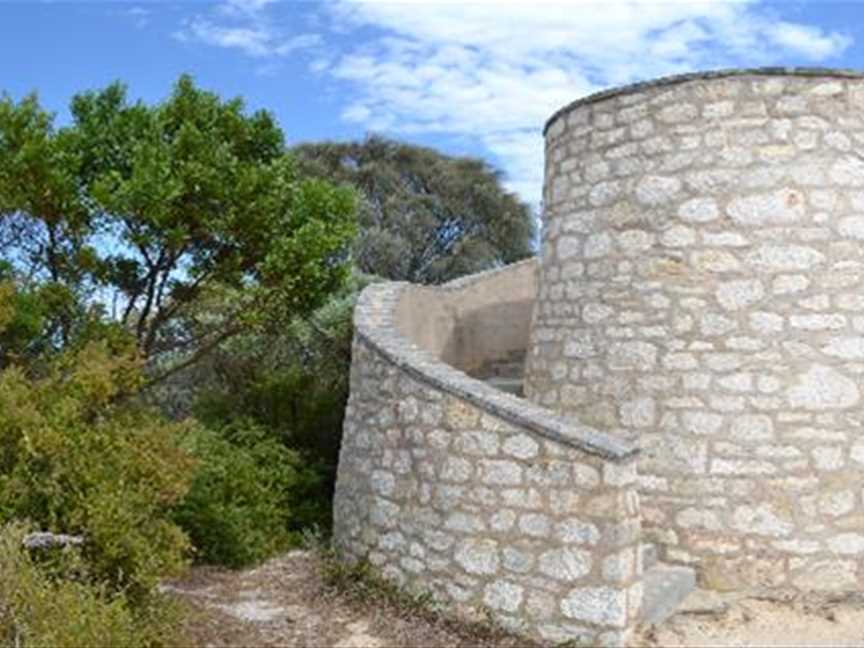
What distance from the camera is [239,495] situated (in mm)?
9047

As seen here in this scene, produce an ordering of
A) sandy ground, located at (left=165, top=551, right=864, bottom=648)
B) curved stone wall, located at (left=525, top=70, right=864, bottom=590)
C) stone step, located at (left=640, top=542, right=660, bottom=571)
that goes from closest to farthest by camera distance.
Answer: sandy ground, located at (left=165, top=551, right=864, bottom=648)
curved stone wall, located at (left=525, top=70, right=864, bottom=590)
stone step, located at (left=640, top=542, right=660, bottom=571)

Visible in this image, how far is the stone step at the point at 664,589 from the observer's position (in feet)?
21.1

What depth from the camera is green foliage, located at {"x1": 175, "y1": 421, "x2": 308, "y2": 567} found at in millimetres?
8602

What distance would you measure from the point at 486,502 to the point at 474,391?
0.73 metres

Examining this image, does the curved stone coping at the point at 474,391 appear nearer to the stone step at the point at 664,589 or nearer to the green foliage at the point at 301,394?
the stone step at the point at 664,589

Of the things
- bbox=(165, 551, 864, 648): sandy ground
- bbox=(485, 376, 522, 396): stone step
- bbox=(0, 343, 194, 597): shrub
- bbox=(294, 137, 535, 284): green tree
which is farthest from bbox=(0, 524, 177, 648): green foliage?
bbox=(294, 137, 535, 284): green tree

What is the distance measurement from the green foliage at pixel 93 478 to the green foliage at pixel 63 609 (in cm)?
23

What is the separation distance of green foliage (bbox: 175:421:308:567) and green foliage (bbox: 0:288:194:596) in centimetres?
83

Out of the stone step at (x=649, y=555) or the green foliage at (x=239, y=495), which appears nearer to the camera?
the stone step at (x=649, y=555)

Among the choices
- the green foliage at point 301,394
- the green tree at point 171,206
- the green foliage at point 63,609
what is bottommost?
the green foliage at point 63,609

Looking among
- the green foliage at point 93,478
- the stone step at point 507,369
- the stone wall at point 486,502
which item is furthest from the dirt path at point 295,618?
the stone step at point 507,369

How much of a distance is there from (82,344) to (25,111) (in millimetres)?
2480

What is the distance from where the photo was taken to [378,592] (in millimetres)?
7180

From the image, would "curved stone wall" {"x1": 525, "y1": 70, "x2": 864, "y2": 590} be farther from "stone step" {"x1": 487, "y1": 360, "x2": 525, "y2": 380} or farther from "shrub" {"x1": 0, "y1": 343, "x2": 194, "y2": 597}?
"stone step" {"x1": 487, "y1": 360, "x2": 525, "y2": 380}
